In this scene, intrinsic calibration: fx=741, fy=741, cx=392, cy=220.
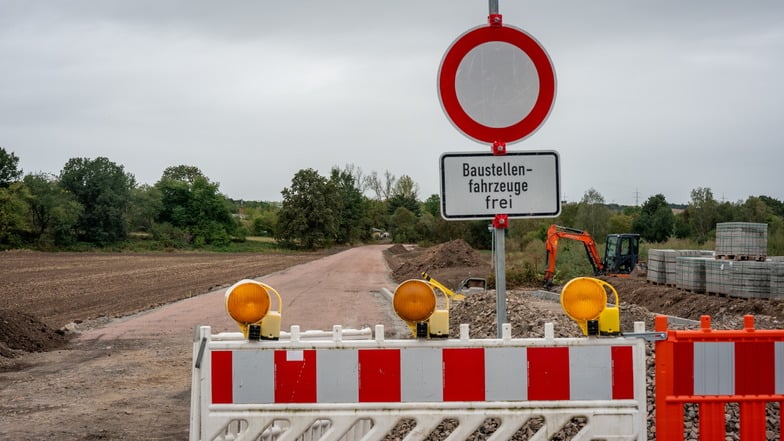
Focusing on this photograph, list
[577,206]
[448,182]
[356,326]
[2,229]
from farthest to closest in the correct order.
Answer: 1. [2,229]
2. [577,206]
3. [356,326]
4. [448,182]

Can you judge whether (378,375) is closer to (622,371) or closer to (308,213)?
(622,371)

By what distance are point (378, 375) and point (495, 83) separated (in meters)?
1.62

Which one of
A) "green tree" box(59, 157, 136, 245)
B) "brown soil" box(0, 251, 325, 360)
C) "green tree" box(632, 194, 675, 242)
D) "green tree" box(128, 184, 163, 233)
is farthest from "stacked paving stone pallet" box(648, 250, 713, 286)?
"green tree" box(128, 184, 163, 233)

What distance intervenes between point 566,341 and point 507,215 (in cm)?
74

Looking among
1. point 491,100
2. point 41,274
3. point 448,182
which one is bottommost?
point 41,274

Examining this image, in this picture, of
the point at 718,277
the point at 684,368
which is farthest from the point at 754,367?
the point at 718,277

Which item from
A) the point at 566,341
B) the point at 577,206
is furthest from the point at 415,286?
the point at 577,206

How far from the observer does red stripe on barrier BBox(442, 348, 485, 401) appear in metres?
3.09

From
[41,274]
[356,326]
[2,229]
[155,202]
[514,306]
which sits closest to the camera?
[514,306]

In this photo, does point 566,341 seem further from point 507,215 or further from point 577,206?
point 577,206

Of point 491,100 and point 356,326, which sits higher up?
point 491,100

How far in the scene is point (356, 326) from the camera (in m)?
14.9

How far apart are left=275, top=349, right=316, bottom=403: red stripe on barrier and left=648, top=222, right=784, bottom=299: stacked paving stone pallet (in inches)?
590

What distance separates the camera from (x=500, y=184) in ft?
11.8
